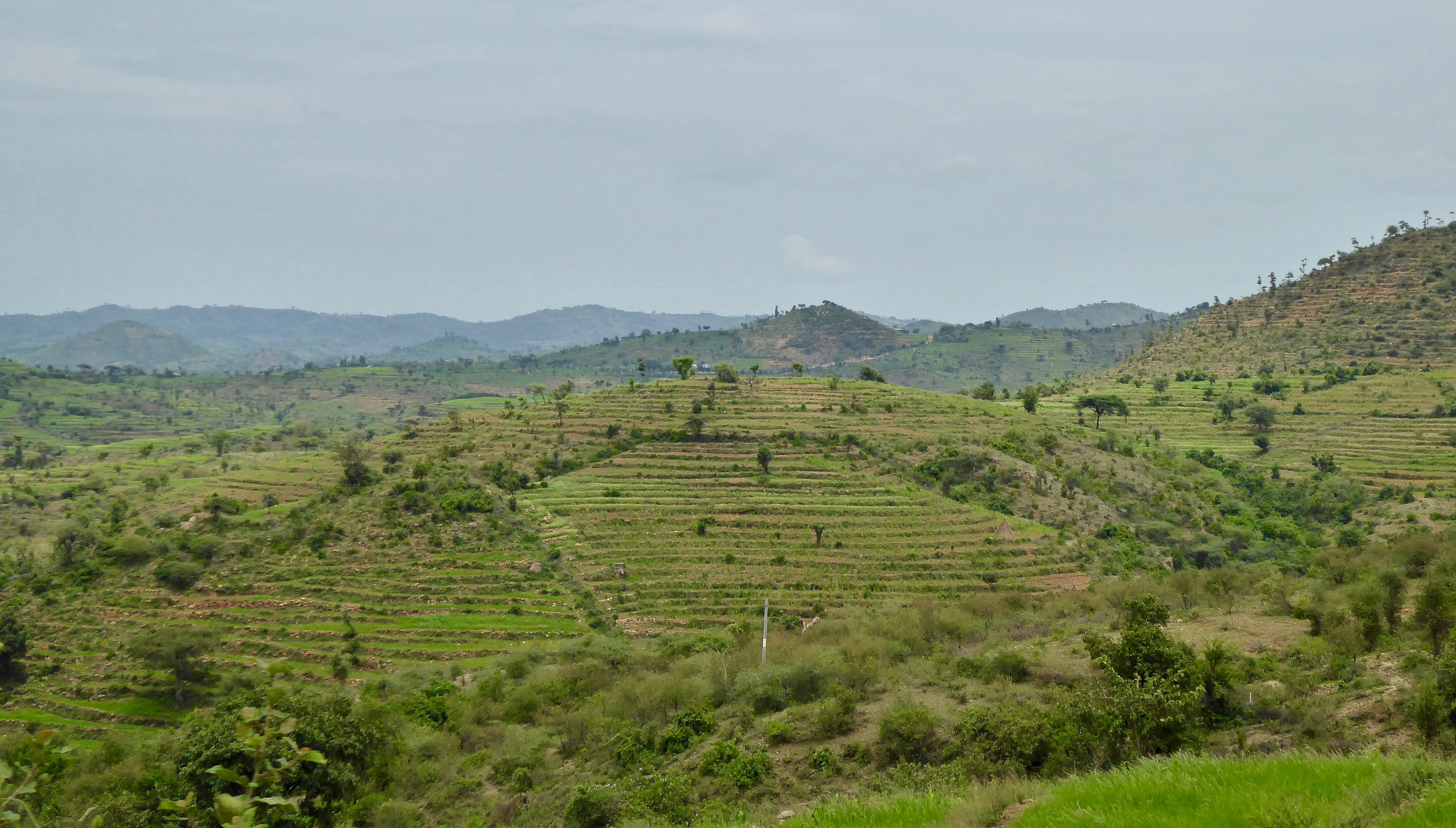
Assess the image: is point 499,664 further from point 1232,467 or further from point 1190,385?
point 1190,385

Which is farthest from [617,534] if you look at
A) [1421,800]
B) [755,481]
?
[1421,800]

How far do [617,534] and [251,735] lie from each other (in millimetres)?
61468

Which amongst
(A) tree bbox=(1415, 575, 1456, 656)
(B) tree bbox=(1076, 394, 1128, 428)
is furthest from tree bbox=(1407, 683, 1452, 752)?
(B) tree bbox=(1076, 394, 1128, 428)

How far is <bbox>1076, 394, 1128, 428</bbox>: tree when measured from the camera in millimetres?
102125

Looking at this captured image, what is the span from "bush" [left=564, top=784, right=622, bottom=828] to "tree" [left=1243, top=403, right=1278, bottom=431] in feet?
329

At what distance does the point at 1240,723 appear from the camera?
2195 cm

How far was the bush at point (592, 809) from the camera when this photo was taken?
2214cm

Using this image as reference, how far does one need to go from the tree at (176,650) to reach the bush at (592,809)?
39.8 meters

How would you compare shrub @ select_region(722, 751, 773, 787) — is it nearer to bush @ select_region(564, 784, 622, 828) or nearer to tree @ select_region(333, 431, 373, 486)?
bush @ select_region(564, 784, 622, 828)

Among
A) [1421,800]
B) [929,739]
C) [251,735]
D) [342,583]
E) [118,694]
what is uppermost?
[251,735]

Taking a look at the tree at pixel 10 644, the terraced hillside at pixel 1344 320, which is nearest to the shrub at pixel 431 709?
the tree at pixel 10 644

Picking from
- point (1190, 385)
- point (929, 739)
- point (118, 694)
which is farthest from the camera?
point (1190, 385)

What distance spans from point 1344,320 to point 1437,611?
136m

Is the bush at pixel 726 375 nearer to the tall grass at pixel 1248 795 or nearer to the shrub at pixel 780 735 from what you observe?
the shrub at pixel 780 735
